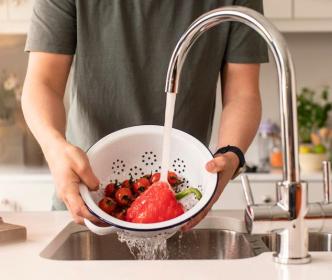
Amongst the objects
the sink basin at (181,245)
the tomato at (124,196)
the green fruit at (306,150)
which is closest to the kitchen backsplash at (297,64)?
the green fruit at (306,150)

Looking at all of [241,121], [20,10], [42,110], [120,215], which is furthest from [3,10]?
[120,215]

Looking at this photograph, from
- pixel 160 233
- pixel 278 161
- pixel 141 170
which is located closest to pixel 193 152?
pixel 141 170

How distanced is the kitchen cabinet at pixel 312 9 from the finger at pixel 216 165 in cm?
173

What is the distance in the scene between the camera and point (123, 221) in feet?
3.37

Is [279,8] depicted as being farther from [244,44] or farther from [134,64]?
[134,64]

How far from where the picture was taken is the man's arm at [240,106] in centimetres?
143

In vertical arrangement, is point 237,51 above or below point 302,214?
above

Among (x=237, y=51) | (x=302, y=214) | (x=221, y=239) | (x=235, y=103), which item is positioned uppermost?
(x=237, y=51)

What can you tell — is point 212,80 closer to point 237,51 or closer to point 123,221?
point 237,51

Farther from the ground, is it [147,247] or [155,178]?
[155,178]

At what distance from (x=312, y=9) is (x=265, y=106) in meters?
0.54

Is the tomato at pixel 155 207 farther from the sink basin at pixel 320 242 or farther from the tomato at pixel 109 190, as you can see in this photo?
the sink basin at pixel 320 242

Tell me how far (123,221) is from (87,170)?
5.1 inches

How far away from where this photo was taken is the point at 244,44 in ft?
5.04
